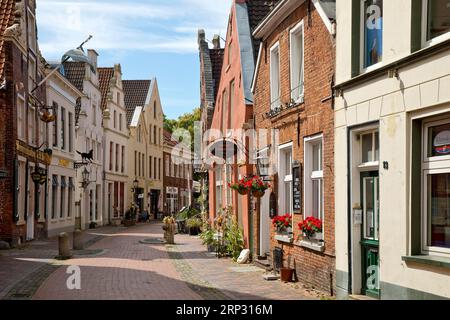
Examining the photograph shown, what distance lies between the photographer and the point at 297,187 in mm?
13156

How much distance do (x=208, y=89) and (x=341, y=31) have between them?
22.7 metres

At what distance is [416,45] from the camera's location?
27.9ft

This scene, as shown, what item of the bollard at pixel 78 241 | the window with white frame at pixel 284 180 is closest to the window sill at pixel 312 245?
the window with white frame at pixel 284 180

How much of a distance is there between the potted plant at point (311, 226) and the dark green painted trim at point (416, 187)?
3.43m

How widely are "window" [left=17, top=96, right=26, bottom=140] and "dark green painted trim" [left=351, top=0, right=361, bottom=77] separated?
1556 cm

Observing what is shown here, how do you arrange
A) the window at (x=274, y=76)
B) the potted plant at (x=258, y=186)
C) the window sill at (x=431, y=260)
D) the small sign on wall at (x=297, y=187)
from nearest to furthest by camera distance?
the window sill at (x=431, y=260)
the small sign on wall at (x=297, y=187)
the potted plant at (x=258, y=186)
the window at (x=274, y=76)

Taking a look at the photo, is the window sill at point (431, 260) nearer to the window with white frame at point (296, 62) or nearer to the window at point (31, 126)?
the window with white frame at point (296, 62)

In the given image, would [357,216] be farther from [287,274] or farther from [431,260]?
[287,274]

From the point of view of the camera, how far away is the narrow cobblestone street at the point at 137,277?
11656 mm

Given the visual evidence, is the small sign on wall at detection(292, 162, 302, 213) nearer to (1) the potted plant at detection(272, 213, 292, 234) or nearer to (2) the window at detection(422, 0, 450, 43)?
(1) the potted plant at detection(272, 213, 292, 234)

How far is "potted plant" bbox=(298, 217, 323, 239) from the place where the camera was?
39.1ft

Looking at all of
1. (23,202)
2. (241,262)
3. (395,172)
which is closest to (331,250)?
(395,172)

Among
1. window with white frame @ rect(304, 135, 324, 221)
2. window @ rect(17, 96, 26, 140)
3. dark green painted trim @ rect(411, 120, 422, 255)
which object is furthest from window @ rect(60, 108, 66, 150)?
dark green painted trim @ rect(411, 120, 422, 255)
